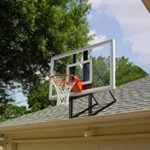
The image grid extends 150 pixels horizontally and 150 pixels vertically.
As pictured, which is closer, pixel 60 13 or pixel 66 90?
pixel 66 90

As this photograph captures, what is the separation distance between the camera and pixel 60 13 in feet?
85.4

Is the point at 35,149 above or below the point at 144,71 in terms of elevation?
below

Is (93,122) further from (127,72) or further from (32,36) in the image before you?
(127,72)

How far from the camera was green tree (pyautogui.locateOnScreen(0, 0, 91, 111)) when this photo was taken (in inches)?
952

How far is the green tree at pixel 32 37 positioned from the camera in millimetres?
24172

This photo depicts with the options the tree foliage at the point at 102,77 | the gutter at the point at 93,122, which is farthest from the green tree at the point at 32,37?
the gutter at the point at 93,122

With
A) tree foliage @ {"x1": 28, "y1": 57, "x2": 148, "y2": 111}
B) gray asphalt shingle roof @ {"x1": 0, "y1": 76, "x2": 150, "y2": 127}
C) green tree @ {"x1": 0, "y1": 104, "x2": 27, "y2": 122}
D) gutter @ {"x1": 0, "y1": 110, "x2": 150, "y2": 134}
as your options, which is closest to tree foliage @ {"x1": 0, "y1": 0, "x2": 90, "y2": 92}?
tree foliage @ {"x1": 28, "y1": 57, "x2": 148, "y2": 111}

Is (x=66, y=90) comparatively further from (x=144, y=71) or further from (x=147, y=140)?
(x=144, y=71)

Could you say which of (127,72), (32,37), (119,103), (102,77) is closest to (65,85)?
(102,77)

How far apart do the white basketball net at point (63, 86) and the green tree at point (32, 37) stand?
12845 millimetres

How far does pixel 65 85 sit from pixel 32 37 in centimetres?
1437

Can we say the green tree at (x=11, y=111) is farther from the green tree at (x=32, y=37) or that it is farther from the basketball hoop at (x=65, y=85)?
the basketball hoop at (x=65, y=85)

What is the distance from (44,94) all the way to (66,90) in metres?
17.0

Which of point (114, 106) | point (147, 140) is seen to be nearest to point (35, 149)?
point (114, 106)
